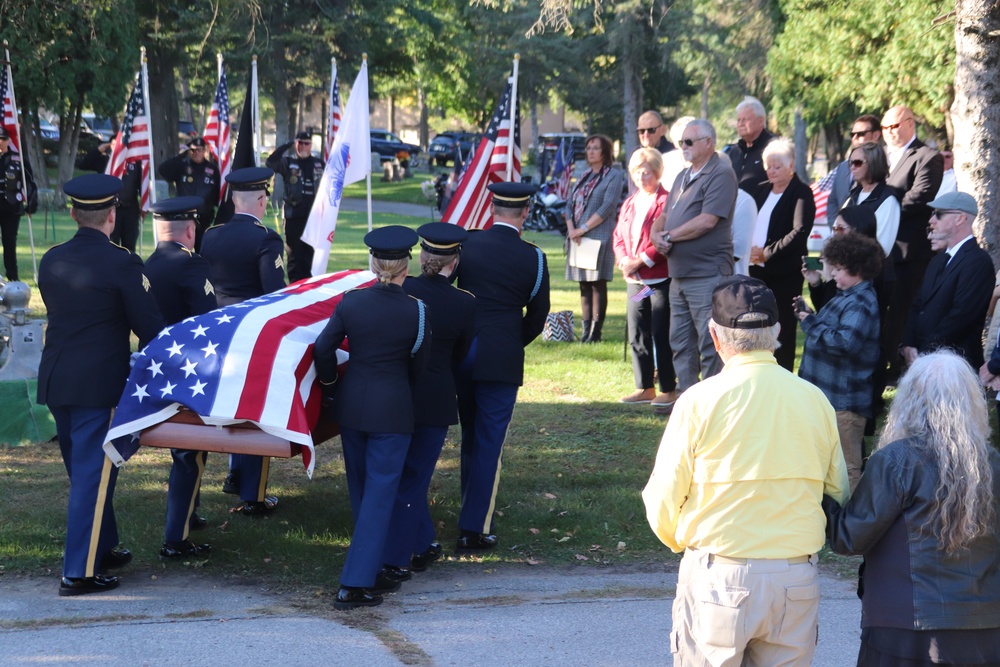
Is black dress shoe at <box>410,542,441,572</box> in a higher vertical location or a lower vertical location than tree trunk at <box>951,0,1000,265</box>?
lower

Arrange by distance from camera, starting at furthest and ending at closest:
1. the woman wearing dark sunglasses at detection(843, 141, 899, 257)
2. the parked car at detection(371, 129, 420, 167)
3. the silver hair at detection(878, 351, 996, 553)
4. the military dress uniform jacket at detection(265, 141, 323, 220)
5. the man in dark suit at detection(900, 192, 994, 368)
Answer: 1. the parked car at detection(371, 129, 420, 167)
2. the military dress uniform jacket at detection(265, 141, 323, 220)
3. the woman wearing dark sunglasses at detection(843, 141, 899, 257)
4. the man in dark suit at detection(900, 192, 994, 368)
5. the silver hair at detection(878, 351, 996, 553)

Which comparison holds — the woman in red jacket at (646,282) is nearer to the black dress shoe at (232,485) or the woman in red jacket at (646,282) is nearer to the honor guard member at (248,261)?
the honor guard member at (248,261)

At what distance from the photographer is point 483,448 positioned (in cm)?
554

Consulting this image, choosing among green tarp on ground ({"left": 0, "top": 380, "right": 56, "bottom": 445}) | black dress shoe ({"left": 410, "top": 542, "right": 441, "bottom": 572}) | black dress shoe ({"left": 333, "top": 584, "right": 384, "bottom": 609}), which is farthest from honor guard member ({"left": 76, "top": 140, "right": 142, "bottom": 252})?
black dress shoe ({"left": 333, "top": 584, "right": 384, "bottom": 609})

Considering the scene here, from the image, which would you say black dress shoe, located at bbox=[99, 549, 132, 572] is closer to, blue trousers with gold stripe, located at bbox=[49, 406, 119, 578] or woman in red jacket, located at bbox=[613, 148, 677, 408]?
blue trousers with gold stripe, located at bbox=[49, 406, 119, 578]

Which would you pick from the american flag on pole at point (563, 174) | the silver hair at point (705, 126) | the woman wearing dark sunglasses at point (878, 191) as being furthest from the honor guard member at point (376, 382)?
the american flag on pole at point (563, 174)

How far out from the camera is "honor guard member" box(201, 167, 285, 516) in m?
5.89

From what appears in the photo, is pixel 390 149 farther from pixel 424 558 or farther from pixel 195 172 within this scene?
pixel 424 558

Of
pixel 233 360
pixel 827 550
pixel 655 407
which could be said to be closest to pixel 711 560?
pixel 233 360

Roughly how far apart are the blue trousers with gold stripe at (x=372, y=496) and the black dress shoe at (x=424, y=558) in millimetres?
515

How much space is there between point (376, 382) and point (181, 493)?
4.25 ft

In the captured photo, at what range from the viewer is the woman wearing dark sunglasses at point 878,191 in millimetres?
7086

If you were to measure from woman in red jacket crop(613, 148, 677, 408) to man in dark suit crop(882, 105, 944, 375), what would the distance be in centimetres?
157

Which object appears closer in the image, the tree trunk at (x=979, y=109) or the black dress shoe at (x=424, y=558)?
the black dress shoe at (x=424, y=558)
